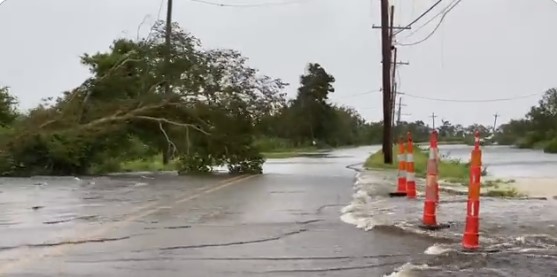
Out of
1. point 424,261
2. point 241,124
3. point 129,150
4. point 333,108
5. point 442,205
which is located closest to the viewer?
point 424,261

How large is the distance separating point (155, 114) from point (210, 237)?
47.0 feet

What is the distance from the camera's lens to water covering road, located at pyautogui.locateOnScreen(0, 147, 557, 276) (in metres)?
6.16

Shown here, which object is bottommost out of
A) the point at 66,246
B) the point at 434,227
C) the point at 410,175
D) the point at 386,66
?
the point at 66,246

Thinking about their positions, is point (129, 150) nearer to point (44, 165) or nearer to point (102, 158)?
point (102, 158)

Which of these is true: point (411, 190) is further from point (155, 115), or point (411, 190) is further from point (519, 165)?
point (519, 165)

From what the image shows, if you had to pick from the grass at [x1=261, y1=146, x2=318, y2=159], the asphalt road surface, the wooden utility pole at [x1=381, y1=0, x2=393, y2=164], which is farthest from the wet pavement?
the grass at [x1=261, y1=146, x2=318, y2=159]

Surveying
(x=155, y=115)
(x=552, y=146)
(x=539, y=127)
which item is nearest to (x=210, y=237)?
(x=155, y=115)

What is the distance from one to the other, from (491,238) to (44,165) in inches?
633

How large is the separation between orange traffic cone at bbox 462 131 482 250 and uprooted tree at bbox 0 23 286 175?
1457 centimetres

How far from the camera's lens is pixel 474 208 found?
23.7ft

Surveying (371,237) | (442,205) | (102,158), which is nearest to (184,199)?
(442,205)

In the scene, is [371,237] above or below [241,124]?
below

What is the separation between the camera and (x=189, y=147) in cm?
2183

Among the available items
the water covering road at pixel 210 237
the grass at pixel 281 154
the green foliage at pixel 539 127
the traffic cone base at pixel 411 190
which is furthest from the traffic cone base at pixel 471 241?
the green foliage at pixel 539 127
